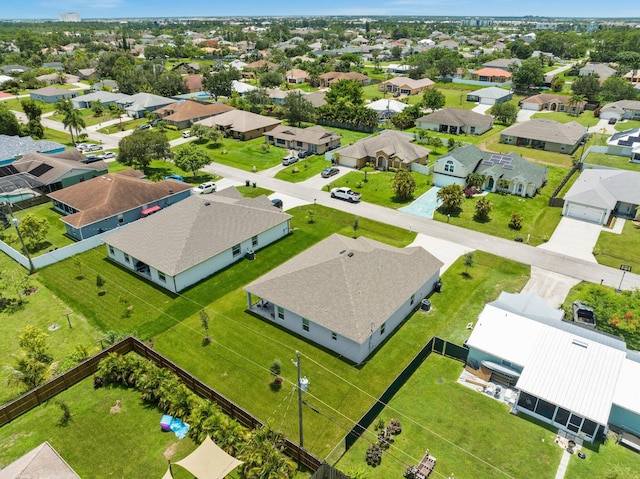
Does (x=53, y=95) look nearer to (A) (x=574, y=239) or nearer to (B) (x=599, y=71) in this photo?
(A) (x=574, y=239)

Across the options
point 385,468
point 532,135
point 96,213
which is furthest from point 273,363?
point 532,135

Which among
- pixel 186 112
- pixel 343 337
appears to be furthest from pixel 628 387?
pixel 186 112

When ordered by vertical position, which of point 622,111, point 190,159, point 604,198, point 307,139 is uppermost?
point 190,159

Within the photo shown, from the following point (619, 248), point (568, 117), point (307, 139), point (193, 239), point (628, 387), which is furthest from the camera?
point (568, 117)

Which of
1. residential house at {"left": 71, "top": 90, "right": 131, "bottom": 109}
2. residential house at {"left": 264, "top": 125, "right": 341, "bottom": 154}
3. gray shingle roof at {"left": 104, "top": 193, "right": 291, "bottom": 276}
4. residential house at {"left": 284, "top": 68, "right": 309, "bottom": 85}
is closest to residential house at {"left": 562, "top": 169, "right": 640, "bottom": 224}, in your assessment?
gray shingle roof at {"left": 104, "top": 193, "right": 291, "bottom": 276}

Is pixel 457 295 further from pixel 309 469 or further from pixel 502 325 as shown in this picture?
pixel 309 469

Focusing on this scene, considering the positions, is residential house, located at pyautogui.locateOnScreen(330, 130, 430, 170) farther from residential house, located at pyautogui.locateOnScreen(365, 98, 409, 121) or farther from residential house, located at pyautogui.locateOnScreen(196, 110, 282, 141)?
residential house, located at pyautogui.locateOnScreen(365, 98, 409, 121)

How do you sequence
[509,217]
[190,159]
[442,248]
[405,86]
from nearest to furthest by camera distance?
[442,248]
[509,217]
[190,159]
[405,86]

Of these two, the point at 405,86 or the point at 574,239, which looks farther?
the point at 405,86
